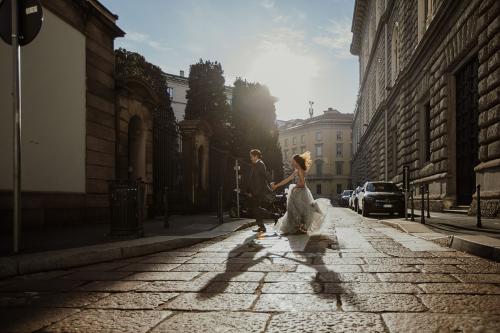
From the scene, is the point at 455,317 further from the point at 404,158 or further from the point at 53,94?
the point at 404,158

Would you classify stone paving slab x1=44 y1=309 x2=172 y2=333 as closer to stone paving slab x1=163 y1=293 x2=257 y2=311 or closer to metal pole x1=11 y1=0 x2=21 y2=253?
stone paving slab x1=163 y1=293 x2=257 y2=311

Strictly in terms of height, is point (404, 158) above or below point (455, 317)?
above

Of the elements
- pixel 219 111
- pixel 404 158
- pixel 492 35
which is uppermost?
pixel 219 111

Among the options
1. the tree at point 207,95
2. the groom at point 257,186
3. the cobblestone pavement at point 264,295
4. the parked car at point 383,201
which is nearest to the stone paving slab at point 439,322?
the cobblestone pavement at point 264,295

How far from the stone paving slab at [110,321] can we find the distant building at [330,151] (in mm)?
77665

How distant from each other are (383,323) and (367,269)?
1.98 metres

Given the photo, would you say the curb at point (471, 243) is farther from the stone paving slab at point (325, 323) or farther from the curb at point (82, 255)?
the curb at point (82, 255)

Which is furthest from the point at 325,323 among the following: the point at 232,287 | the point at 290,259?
the point at 290,259

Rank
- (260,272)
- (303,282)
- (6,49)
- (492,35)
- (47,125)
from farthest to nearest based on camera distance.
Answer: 1. (492,35)
2. (47,125)
3. (6,49)
4. (260,272)
5. (303,282)

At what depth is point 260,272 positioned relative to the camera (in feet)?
14.7

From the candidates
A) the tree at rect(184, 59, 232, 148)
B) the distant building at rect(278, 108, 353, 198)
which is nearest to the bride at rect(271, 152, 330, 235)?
the tree at rect(184, 59, 232, 148)

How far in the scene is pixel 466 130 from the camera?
1413 centimetres

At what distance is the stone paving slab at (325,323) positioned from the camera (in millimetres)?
2561

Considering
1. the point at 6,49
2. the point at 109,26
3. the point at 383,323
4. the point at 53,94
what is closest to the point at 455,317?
the point at 383,323
